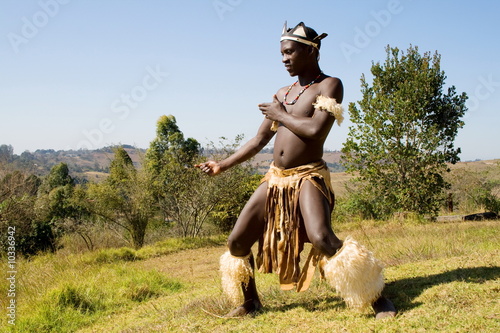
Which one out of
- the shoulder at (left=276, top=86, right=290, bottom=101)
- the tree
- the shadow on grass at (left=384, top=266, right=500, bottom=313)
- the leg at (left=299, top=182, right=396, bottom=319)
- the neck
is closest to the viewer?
the leg at (left=299, top=182, right=396, bottom=319)

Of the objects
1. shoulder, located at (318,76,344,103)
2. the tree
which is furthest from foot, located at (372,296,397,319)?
the tree

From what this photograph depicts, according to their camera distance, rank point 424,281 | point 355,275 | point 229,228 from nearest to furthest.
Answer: point 355,275 → point 424,281 → point 229,228

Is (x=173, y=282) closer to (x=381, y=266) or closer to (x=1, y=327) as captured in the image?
(x=1, y=327)

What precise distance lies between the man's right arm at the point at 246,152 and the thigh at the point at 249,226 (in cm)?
42

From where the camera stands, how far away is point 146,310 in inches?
168

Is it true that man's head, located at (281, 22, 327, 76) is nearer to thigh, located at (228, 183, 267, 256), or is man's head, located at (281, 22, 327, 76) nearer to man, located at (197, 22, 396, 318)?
man, located at (197, 22, 396, 318)


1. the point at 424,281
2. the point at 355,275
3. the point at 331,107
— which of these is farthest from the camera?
the point at 424,281

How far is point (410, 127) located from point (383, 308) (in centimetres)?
1279

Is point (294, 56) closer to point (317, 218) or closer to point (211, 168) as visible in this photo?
point (211, 168)

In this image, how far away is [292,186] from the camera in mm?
3287

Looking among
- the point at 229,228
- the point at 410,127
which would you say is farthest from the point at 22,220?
the point at 410,127

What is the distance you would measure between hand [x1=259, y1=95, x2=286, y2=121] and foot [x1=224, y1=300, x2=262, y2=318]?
1468 millimetres

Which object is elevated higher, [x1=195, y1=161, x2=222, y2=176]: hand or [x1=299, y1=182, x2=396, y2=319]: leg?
[x1=195, y1=161, x2=222, y2=176]: hand

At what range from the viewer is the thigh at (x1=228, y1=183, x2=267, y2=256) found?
3377 mm
